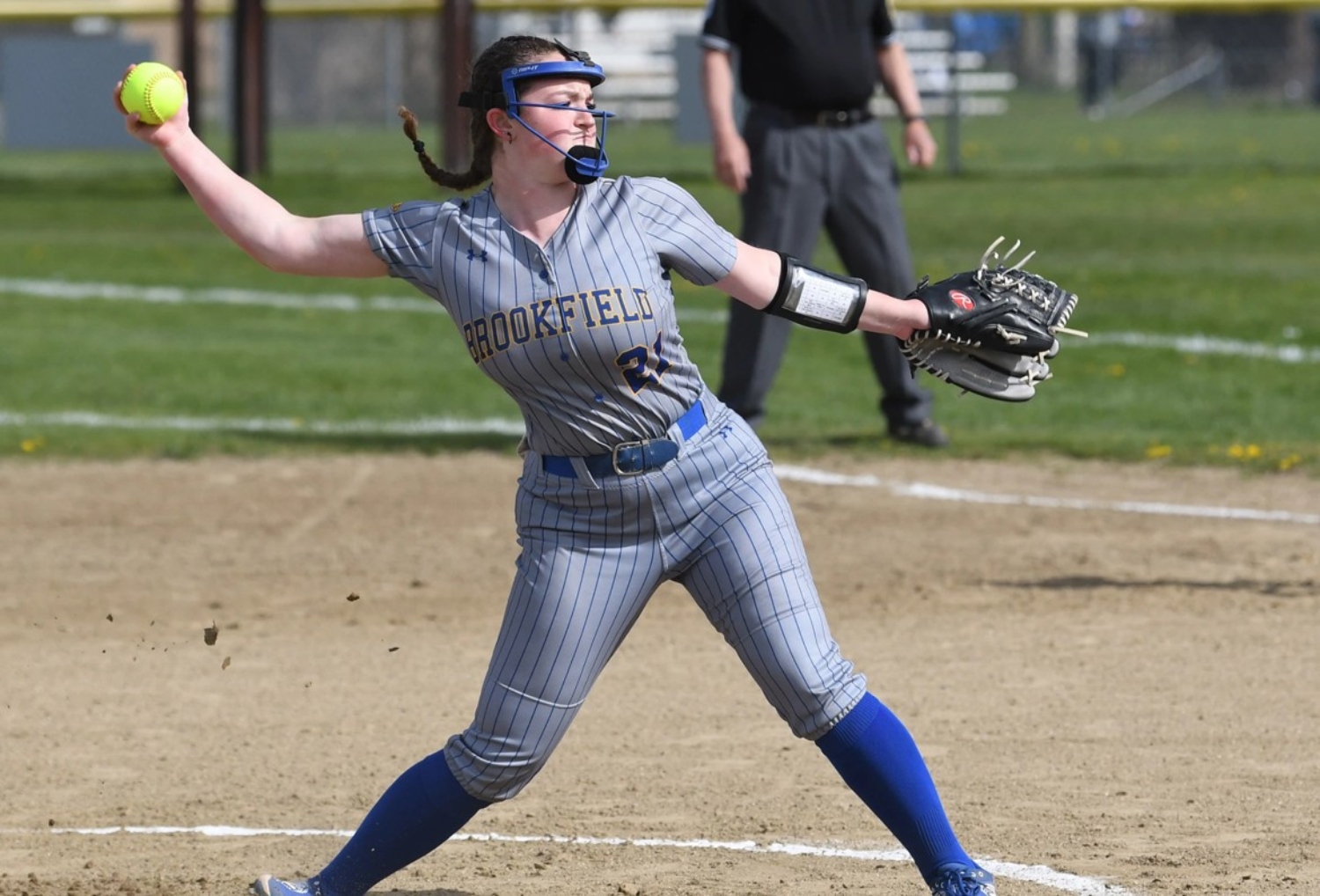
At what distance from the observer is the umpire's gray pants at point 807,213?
28.5ft

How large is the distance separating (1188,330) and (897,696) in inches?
269

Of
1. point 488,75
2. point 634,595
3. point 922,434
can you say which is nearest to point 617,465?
point 634,595

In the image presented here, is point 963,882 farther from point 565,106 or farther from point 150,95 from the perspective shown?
point 150,95

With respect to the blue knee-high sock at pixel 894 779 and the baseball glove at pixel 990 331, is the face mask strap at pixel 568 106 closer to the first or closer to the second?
the baseball glove at pixel 990 331

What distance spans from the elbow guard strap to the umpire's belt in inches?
193

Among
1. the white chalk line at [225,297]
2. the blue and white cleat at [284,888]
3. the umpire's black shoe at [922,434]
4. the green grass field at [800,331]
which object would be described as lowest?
the white chalk line at [225,297]

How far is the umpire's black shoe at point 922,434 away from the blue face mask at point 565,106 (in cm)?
546

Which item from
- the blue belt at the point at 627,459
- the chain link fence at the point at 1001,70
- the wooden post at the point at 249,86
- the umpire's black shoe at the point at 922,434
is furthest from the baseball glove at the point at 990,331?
the chain link fence at the point at 1001,70

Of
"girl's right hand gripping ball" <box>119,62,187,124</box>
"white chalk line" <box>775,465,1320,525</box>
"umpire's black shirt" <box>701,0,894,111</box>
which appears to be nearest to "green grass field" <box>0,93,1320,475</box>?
"white chalk line" <box>775,465,1320,525</box>

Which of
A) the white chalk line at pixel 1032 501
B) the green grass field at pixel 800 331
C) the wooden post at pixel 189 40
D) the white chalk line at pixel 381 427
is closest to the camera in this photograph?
the white chalk line at pixel 1032 501

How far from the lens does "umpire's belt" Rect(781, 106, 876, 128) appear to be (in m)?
8.75

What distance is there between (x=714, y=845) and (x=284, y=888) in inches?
40.4

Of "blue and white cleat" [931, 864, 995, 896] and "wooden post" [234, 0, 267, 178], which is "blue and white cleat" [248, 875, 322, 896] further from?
"wooden post" [234, 0, 267, 178]

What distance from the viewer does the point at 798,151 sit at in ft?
Answer: 28.6
